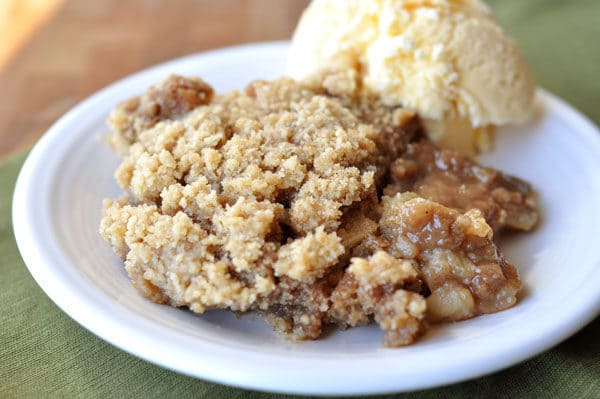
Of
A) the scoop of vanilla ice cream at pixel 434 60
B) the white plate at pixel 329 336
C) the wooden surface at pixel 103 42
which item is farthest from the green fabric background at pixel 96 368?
the wooden surface at pixel 103 42

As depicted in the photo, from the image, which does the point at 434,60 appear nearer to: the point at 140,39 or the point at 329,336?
the point at 329,336

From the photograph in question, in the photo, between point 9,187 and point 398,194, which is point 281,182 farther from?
point 9,187

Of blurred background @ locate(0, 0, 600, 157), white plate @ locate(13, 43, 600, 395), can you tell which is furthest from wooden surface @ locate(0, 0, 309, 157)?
white plate @ locate(13, 43, 600, 395)

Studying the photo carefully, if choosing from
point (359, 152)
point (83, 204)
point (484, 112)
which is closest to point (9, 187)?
point (83, 204)

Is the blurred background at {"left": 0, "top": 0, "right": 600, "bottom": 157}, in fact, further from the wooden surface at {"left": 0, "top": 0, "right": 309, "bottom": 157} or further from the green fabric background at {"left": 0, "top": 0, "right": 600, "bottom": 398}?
the green fabric background at {"left": 0, "top": 0, "right": 600, "bottom": 398}

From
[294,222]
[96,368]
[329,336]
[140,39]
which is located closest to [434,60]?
[294,222]

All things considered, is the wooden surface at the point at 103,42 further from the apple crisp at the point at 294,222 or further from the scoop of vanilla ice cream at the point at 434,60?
the scoop of vanilla ice cream at the point at 434,60
